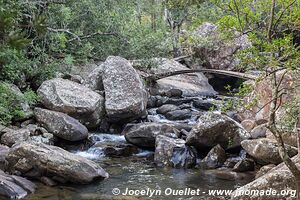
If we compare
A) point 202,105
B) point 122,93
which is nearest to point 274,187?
point 122,93

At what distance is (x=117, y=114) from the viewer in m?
13.2

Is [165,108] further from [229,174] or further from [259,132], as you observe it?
[229,174]

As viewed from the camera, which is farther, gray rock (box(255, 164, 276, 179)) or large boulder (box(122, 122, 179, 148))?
large boulder (box(122, 122, 179, 148))

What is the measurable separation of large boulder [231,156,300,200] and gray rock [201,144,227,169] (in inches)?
144

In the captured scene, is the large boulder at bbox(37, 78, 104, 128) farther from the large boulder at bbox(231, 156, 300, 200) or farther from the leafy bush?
the large boulder at bbox(231, 156, 300, 200)

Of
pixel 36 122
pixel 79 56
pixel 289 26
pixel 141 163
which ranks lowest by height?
pixel 141 163

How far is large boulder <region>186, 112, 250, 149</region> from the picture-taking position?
10889 millimetres

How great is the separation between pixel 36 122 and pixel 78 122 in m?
1.37

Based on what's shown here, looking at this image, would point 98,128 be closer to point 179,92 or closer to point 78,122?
point 78,122

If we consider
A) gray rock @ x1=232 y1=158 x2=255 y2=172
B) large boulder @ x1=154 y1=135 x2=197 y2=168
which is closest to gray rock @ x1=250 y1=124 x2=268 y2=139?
gray rock @ x1=232 y1=158 x2=255 y2=172

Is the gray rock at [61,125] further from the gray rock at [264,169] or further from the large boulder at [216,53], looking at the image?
the large boulder at [216,53]

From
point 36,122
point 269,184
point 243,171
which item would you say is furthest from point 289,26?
point 36,122

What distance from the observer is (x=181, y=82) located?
21.2 meters

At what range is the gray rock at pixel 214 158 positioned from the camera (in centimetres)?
1037
